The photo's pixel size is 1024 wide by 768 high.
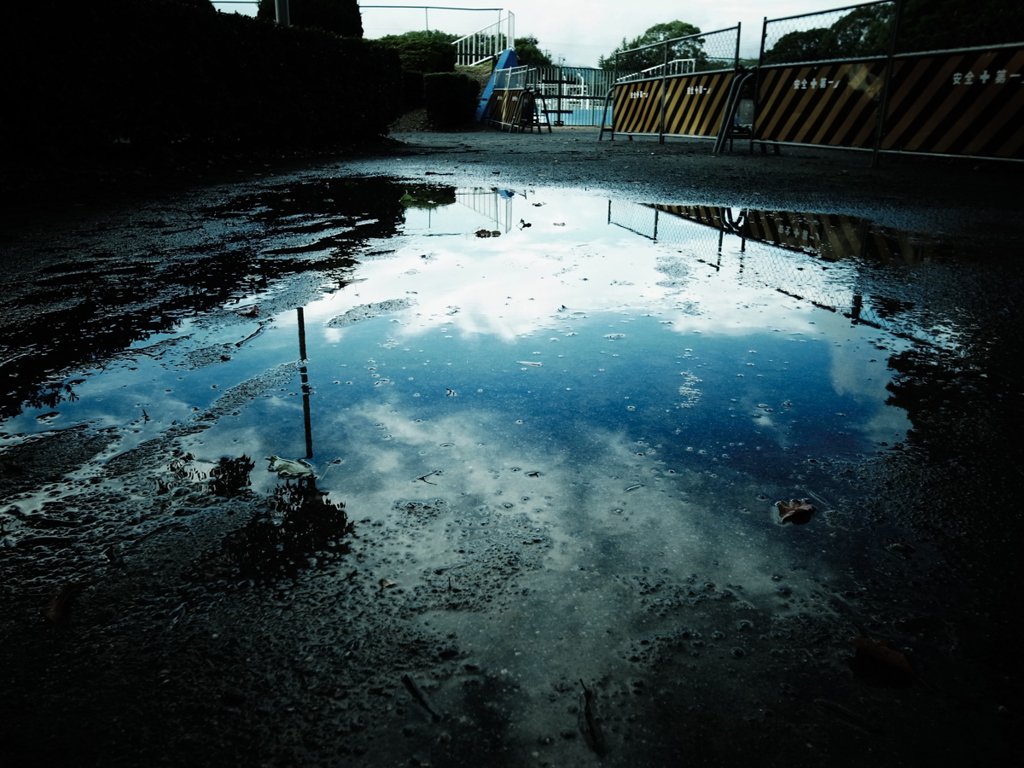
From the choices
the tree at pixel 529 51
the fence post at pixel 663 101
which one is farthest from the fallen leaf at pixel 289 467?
the tree at pixel 529 51

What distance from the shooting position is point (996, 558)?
1.47 m

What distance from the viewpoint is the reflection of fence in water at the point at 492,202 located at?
569 centimetres

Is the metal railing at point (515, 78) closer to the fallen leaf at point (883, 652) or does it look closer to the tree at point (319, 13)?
the tree at point (319, 13)

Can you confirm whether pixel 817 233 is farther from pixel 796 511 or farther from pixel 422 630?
pixel 422 630

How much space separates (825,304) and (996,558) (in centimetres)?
208

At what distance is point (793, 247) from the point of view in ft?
15.1

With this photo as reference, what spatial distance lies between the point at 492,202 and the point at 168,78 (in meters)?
5.90

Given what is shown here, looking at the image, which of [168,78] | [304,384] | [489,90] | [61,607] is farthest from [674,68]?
[61,607]

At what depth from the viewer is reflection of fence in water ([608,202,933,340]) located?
3.43m

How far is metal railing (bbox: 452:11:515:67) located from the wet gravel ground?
34.5 m

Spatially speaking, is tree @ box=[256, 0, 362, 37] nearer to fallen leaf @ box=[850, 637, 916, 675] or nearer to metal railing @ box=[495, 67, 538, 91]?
metal railing @ box=[495, 67, 538, 91]

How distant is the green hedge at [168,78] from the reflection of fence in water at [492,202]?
4.76 meters

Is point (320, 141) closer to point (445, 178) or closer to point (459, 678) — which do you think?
point (445, 178)

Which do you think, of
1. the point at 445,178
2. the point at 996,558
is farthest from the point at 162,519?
the point at 445,178
